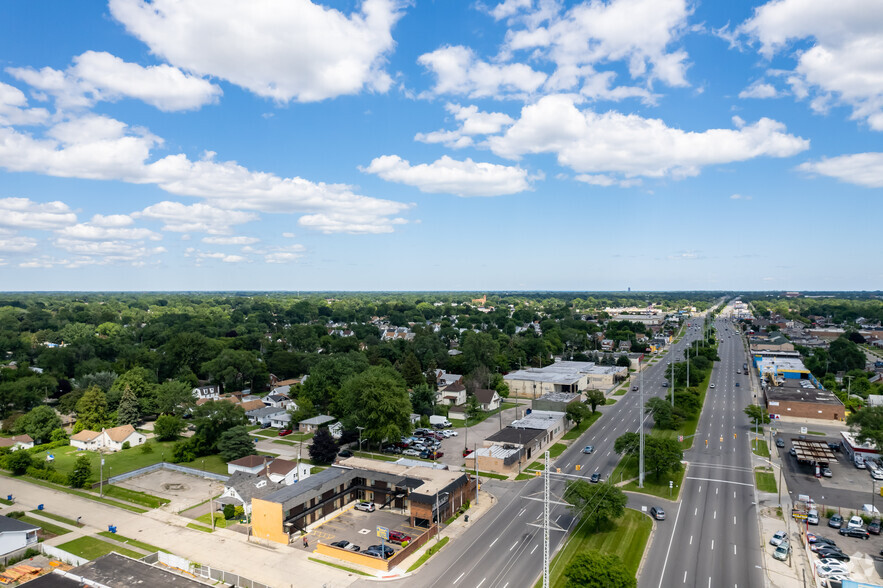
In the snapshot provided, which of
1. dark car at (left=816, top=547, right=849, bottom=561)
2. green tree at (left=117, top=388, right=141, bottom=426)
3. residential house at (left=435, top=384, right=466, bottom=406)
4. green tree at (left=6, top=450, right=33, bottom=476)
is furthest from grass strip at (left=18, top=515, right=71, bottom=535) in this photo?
dark car at (left=816, top=547, right=849, bottom=561)

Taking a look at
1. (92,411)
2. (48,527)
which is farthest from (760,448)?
(92,411)

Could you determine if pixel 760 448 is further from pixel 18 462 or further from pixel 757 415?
pixel 18 462

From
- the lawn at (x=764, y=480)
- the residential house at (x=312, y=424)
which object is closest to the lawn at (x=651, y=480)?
the lawn at (x=764, y=480)

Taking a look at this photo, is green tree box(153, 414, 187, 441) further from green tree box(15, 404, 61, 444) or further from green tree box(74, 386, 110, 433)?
green tree box(15, 404, 61, 444)

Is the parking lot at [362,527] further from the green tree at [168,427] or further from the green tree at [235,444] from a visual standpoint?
the green tree at [168,427]

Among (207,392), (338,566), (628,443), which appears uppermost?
(628,443)

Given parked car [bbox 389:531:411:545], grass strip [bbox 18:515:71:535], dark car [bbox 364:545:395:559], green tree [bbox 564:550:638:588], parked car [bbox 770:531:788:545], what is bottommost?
grass strip [bbox 18:515:71:535]
